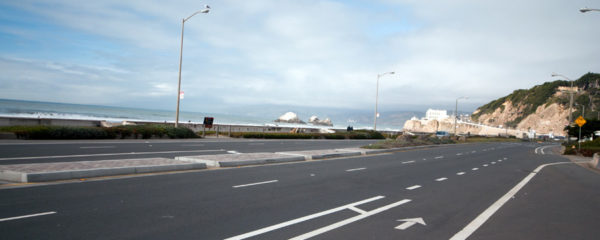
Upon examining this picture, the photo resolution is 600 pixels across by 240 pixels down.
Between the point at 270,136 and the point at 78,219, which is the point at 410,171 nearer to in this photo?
the point at 78,219

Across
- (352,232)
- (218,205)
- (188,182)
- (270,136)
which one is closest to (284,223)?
(352,232)

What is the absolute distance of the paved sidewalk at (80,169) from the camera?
977 centimetres

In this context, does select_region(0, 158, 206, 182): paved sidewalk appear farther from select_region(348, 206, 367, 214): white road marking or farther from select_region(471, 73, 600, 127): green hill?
select_region(471, 73, 600, 127): green hill

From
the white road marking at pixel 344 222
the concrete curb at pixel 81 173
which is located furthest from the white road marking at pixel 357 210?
the concrete curb at pixel 81 173

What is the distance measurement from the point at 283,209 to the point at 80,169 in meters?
6.03

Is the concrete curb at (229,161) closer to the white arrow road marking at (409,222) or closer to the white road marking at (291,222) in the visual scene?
the white road marking at (291,222)

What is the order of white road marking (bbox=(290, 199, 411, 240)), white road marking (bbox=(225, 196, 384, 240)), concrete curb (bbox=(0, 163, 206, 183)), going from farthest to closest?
concrete curb (bbox=(0, 163, 206, 183)), white road marking (bbox=(290, 199, 411, 240)), white road marking (bbox=(225, 196, 384, 240))

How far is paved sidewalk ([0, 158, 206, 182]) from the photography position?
9773 mm

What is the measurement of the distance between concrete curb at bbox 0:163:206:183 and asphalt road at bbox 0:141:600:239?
0.67 m

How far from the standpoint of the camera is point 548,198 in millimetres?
10789

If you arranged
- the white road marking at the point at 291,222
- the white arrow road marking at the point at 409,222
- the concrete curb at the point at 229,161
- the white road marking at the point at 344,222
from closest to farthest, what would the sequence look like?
the white road marking at the point at 291,222, the white road marking at the point at 344,222, the white arrow road marking at the point at 409,222, the concrete curb at the point at 229,161

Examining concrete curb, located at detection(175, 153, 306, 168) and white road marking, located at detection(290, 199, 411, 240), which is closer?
white road marking, located at detection(290, 199, 411, 240)

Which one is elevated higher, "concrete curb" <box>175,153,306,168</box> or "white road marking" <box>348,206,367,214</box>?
"concrete curb" <box>175,153,306,168</box>

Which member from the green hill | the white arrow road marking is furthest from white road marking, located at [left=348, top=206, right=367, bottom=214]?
the green hill
